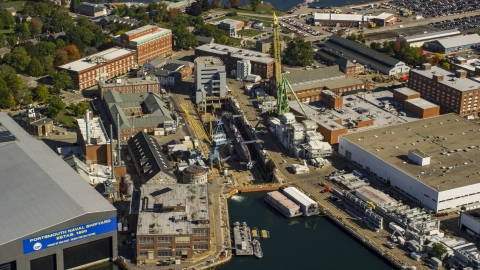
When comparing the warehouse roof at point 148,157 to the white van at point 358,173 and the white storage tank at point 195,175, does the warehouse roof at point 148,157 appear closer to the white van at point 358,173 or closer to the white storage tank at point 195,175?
the white storage tank at point 195,175

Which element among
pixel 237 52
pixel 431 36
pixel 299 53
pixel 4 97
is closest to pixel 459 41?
pixel 431 36

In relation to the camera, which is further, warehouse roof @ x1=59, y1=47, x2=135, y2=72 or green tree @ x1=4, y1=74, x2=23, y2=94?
warehouse roof @ x1=59, y1=47, x2=135, y2=72

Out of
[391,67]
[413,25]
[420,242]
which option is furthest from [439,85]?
[413,25]

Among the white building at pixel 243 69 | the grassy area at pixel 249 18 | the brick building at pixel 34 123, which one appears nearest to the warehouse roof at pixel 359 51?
the white building at pixel 243 69

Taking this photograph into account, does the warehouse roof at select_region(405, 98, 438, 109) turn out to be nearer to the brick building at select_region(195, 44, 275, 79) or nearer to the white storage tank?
the brick building at select_region(195, 44, 275, 79)

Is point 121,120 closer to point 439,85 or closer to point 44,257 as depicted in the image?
point 44,257

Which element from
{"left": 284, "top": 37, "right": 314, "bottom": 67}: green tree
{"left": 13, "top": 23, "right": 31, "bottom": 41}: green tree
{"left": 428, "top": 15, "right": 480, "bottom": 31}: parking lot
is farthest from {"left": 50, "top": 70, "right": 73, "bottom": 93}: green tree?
{"left": 428, "top": 15, "right": 480, "bottom": 31}: parking lot

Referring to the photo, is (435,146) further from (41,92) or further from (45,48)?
(45,48)
